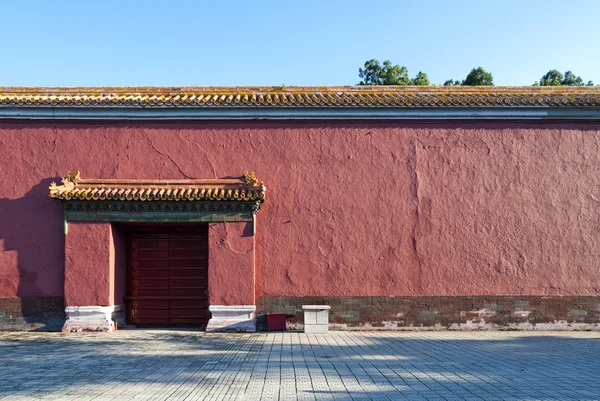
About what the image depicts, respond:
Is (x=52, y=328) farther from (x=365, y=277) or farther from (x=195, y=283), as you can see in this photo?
(x=365, y=277)

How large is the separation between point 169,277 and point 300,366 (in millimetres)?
5071

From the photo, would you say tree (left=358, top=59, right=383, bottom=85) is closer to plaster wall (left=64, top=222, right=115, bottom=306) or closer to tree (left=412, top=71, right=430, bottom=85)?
tree (left=412, top=71, right=430, bottom=85)

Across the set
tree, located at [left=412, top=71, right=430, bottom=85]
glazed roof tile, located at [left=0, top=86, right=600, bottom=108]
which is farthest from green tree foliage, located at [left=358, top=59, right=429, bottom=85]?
glazed roof tile, located at [left=0, top=86, right=600, bottom=108]

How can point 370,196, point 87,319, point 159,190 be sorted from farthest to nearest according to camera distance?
point 370,196, point 159,190, point 87,319

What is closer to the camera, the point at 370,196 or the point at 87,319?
the point at 87,319

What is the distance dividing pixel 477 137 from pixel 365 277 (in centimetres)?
359

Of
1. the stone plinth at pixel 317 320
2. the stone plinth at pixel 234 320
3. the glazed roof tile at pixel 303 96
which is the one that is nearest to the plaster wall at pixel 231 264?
the stone plinth at pixel 234 320

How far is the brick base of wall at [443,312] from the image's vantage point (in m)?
10.7

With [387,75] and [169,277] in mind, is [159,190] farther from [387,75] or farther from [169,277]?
[387,75]

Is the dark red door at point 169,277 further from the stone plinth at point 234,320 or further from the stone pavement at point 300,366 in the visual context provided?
the stone pavement at point 300,366

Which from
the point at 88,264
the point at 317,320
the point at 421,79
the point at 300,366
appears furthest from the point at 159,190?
the point at 421,79

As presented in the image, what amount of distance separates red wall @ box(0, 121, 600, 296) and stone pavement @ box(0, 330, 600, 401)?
1222 mm

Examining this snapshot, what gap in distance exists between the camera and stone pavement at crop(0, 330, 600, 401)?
18.3 feet

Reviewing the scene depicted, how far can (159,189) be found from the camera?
10.5 meters
